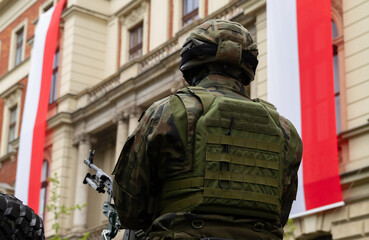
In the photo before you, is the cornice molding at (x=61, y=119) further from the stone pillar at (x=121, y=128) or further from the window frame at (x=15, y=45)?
the window frame at (x=15, y=45)

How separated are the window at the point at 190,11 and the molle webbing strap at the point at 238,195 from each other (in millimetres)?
18496

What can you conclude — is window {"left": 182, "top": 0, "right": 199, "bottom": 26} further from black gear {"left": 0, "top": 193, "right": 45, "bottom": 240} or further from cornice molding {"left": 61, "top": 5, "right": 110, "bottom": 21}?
black gear {"left": 0, "top": 193, "right": 45, "bottom": 240}

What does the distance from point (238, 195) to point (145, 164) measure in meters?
0.39

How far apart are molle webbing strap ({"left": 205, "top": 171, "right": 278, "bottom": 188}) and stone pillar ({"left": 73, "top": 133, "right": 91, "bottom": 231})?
19.5 m

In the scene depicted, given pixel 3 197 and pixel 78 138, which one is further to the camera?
pixel 78 138

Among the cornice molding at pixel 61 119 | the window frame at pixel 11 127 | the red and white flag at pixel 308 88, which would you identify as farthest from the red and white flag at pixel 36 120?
the red and white flag at pixel 308 88

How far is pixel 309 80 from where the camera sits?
44.4 ft

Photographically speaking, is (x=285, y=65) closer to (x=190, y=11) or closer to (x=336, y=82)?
(x=336, y=82)

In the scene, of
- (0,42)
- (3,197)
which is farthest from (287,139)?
(0,42)

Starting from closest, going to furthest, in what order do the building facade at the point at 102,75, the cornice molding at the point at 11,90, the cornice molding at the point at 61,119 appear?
the building facade at the point at 102,75
the cornice molding at the point at 61,119
the cornice molding at the point at 11,90

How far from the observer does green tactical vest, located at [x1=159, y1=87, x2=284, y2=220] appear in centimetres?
295

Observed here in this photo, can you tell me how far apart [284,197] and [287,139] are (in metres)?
0.28

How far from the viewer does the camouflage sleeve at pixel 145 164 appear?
302 centimetres

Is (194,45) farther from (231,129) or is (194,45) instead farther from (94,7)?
(94,7)
